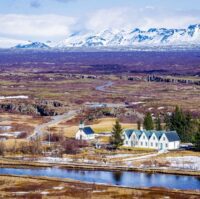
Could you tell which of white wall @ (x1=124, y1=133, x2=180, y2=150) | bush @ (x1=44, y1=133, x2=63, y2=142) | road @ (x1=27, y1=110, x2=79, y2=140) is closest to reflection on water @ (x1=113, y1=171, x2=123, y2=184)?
white wall @ (x1=124, y1=133, x2=180, y2=150)

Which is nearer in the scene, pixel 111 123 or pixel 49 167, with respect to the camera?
pixel 49 167

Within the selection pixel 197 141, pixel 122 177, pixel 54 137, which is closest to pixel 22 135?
pixel 54 137

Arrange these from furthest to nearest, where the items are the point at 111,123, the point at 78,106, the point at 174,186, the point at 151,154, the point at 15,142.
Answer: the point at 78,106 → the point at 111,123 → the point at 15,142 → the point at 151,154 → the point at 174,186

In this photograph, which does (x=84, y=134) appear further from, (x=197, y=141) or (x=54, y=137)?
(x=197, y=141)

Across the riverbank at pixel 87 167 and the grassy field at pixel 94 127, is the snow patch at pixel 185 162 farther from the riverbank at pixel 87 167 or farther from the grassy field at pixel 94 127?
the grassy field at pixel 94 127

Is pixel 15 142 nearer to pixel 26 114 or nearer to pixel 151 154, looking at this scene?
pixel 151 154

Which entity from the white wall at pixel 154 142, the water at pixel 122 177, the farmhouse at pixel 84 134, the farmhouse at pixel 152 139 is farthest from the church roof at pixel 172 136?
the water at pixel 122 177

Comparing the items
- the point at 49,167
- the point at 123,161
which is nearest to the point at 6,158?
the point at 49,167
